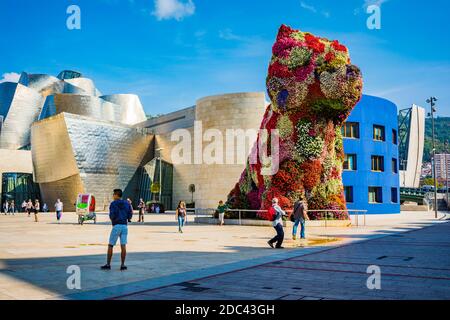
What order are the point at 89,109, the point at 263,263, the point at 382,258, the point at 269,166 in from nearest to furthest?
the point at 263,263 < the point at 382,258 < the point at 269,166 < the point at 89,109

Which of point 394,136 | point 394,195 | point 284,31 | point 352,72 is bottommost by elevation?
point 394,195

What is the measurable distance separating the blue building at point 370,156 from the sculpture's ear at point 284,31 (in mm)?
22252

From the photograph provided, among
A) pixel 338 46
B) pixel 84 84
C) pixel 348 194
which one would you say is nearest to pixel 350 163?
pixel 348 194

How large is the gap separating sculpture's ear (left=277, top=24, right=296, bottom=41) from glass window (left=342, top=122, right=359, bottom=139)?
22.5 meters

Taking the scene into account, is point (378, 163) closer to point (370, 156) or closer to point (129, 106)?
point (370, 156)

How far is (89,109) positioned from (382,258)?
7283cm

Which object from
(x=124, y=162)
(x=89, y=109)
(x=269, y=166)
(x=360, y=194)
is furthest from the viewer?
(x=89, y=109)

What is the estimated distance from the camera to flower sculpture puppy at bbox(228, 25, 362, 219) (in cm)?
2244

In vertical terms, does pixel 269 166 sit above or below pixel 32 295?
above

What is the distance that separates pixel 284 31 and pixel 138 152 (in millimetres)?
44686

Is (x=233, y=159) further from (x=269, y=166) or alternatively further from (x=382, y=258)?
(x=382, y=258)

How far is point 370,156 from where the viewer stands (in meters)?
44.7

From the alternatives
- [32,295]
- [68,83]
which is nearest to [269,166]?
[32,295]
